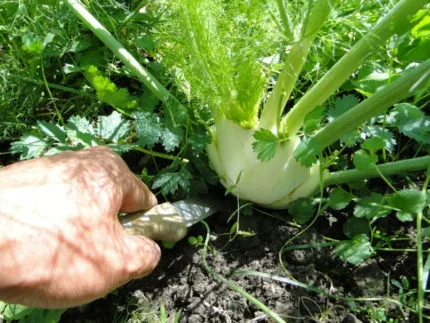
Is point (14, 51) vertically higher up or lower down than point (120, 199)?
higher up

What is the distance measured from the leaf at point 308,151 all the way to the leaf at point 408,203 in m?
0.19

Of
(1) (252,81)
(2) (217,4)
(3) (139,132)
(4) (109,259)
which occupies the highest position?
(2) (217,4)

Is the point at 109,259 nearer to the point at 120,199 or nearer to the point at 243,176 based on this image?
the point at 120,199

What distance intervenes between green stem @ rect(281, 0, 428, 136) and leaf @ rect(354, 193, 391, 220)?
0.21 metres

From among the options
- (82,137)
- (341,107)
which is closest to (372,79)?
(341,107)

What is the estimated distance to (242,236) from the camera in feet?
3.59

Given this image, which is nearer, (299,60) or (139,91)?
(299,60)

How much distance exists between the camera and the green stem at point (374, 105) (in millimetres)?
905

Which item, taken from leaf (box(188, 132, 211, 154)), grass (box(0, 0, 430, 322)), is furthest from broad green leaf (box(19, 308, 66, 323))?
leaf (box(188, 132, 211, 154))

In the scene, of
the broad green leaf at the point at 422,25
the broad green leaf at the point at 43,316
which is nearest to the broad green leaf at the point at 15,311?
the broad green leaf at the point at 43,316

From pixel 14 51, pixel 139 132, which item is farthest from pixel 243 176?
pixel 14 51

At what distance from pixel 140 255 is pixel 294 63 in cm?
50

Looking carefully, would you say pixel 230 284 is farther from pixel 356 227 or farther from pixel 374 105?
pixel 374 105

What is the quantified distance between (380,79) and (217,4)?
41 cm
